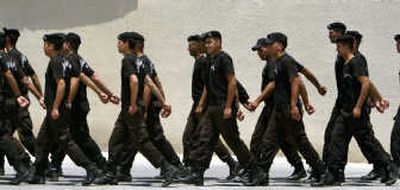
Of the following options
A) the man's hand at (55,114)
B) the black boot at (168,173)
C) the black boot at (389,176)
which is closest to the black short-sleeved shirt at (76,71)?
the man's hand at (55,114)

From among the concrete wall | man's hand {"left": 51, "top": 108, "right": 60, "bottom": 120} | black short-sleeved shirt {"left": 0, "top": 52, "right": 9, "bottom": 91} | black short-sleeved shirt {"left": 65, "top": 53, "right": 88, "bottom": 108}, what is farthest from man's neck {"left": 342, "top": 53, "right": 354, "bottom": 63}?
the concrete wall

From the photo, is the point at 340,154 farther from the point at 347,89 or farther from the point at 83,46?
the point at 83,46

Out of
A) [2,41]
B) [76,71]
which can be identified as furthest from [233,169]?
[2,41]

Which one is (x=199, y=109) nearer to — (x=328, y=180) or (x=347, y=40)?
(x=328, y=180)

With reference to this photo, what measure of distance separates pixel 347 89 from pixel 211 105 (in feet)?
4.15

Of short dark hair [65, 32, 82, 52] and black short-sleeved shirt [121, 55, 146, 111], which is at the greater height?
short dark hair [65, 32, 82, 52]

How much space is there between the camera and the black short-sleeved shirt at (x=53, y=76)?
830 cm

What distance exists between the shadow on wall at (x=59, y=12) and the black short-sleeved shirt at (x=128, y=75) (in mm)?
4898

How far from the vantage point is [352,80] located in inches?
330

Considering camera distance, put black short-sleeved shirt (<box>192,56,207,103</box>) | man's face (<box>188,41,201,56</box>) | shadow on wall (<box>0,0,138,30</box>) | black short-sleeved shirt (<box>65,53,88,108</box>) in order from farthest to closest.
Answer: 1. shadow on wall (<box>0,0,138,30</box>)
2. man's face (<box>188,41,201,56</box>)
3. black short-sleeved shirt (<box>192,56,207,103</box>)
4. black short-sleeved shirt (<box>65,53,88,108</box>)

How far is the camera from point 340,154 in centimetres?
831

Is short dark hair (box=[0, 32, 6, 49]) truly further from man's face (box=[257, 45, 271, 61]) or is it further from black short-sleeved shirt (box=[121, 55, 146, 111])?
Answer: man's face (box=[257, 45, 271, 61])

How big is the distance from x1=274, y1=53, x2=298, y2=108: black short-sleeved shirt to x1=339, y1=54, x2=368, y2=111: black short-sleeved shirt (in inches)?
18.6

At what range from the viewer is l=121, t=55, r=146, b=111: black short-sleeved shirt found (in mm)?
8461
